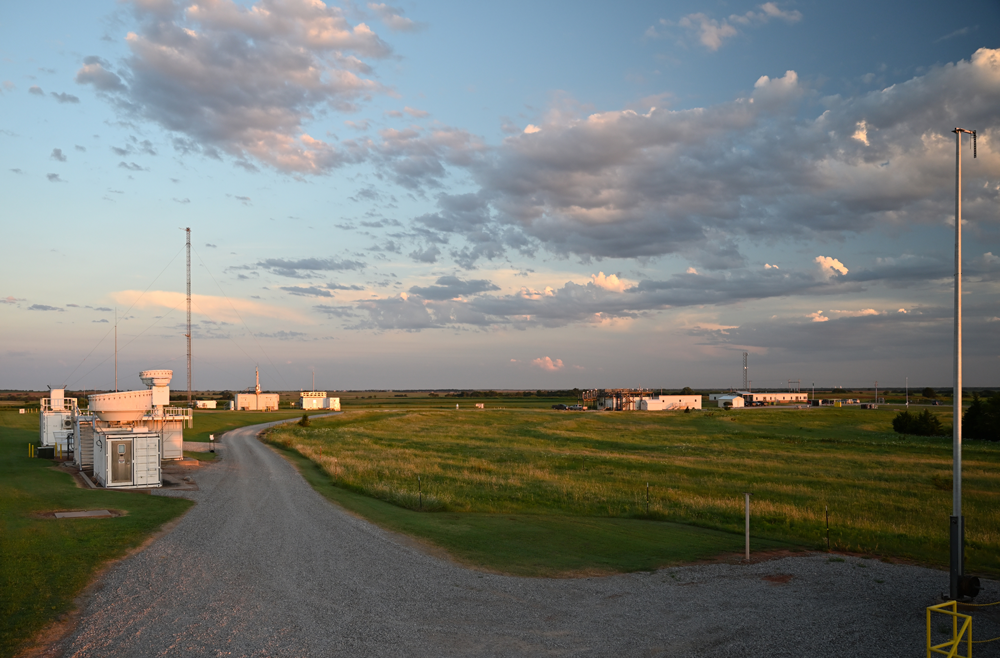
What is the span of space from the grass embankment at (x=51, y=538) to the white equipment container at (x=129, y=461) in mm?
1594

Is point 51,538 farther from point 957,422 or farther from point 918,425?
point 918,425

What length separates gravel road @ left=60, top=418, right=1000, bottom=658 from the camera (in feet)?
41.2

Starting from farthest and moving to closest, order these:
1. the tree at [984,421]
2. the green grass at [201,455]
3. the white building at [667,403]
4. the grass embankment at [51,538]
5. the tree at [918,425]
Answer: the white building at [667,403] → the tree at [918,425] → the tree at [984,421] → the green grass at [201,455] → the grass embankment at [51,538]

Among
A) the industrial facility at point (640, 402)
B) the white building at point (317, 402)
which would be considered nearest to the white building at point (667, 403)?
the industrial facility at point (640, 402)

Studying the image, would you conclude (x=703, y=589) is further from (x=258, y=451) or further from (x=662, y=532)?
(x=258, y=451)

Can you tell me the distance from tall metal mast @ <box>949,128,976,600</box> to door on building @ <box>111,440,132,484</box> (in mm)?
36701

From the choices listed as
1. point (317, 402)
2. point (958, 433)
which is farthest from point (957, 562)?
point (317, 402)

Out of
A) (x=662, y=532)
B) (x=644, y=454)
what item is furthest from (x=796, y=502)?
(x=644, y=454)

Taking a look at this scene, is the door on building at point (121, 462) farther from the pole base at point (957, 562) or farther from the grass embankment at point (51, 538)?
the pole base at point (957, 562)

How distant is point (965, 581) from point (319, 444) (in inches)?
2291

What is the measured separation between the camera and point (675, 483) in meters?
39.8

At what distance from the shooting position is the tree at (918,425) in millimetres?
84062

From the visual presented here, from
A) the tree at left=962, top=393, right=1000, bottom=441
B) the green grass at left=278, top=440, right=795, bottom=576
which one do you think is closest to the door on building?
the green grass at left=278, top=440, right=795, bottom=576

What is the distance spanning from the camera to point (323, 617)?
14.2 meters
